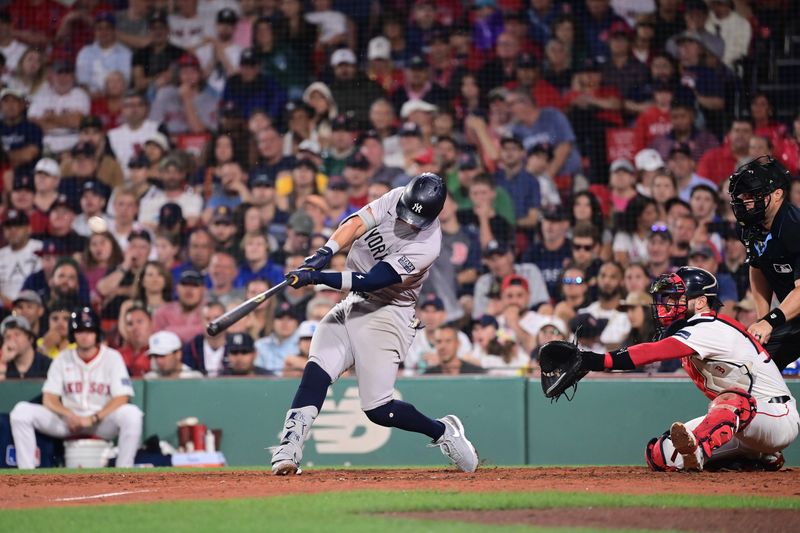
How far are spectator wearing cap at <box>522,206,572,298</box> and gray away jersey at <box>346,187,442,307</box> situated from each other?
4.30m

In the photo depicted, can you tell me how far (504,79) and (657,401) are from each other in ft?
16.1

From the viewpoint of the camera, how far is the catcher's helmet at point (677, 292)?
260 inches

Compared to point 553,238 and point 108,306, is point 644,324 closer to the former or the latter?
point 553,238

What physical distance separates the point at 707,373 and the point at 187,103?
27.2 feet

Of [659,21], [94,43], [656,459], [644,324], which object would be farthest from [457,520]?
[94,43]

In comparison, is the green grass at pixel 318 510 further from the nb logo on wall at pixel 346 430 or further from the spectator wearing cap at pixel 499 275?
the spectator wearing cap at pixel 499 275

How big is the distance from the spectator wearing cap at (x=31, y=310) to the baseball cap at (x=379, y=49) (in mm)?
4773

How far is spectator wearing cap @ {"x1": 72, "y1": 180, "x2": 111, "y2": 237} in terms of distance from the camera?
1200cm

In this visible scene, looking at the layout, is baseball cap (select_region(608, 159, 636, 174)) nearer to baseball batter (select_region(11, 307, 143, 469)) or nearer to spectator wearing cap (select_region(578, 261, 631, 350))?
spectator wearing cap (select_region(578, 261, 631, 350))

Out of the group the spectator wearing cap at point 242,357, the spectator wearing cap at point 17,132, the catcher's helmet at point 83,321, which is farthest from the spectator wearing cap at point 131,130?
the spectator wearing cap at point 242,357

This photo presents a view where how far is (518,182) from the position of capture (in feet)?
38.5

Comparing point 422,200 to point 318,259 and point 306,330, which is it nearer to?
point 318,259

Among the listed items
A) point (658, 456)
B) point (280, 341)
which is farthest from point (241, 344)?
point (658, 456)

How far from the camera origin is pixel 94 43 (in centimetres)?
1378
